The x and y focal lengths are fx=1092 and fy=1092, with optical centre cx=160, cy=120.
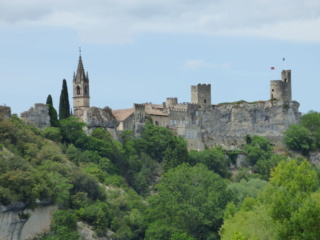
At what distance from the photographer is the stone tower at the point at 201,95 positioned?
380ft

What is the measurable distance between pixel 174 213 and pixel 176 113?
30.9m

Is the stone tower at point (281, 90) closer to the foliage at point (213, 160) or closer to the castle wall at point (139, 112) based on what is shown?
the foliage at point (213, 160)

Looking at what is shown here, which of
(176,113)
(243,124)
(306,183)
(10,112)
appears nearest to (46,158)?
(10,112)

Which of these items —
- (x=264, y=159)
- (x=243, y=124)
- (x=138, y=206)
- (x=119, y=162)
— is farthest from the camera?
(x=243, y=124)

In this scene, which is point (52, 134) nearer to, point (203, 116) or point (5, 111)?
point (5, 111)

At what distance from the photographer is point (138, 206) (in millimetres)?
87000

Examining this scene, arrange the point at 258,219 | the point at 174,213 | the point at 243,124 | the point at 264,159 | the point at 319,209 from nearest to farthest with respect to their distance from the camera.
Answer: the point at 319,209
the point at 258,219
the point at 174,213
the point at 264,159
the point at 243,124

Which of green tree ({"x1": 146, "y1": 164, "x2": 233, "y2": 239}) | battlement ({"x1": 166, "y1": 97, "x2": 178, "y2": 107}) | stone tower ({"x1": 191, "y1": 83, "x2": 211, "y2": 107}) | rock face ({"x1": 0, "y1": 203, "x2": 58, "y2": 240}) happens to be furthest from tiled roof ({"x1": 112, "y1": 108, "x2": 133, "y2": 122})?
rock face ({"x1": 0, "y1": 203, "x2": 58, "y2": 240})

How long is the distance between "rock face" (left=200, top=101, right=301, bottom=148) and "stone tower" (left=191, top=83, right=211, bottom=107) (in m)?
1.04

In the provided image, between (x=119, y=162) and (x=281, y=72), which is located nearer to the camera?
(x=119, y=162)

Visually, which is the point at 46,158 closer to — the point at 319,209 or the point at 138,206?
the point at 138,206

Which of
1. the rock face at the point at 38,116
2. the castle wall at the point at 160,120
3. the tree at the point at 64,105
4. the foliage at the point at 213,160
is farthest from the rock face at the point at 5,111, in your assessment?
the castle wall at the point at 160,120

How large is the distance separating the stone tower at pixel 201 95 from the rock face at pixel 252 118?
1.04 metres

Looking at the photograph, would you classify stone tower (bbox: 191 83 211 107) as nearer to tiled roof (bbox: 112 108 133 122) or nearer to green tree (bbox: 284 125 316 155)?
green tree (bbox: 284 125 316 155)
